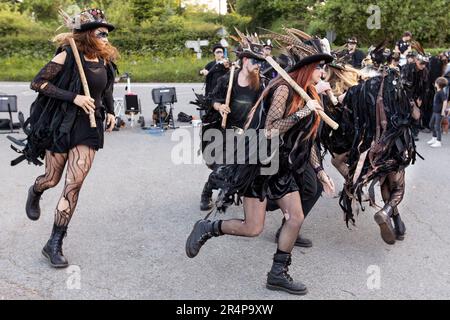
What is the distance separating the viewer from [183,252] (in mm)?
4684

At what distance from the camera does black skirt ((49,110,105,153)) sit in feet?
14.1

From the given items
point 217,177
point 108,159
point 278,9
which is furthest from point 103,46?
point 278,9

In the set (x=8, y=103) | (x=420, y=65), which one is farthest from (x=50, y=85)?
(x=420, y=65)

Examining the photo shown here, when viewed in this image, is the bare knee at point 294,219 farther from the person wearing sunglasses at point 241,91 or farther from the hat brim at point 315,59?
the person wearing sunglasses at point 241,91

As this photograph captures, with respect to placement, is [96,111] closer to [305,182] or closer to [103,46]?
[103,46]

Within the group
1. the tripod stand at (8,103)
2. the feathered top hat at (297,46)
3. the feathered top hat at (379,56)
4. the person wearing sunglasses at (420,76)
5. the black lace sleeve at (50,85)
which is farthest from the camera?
the tripod stand at (8,103)

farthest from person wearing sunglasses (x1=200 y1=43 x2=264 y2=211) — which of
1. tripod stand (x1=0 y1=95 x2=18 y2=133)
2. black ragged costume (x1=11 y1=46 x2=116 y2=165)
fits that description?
tripod stand (x1=0 y1=95 x2=18 y2=133)

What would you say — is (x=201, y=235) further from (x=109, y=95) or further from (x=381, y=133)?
(x=381, y=133)

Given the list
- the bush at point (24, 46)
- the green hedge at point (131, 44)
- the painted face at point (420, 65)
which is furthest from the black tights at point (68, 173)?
the bush at point (24, 46)

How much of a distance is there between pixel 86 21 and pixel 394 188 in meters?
2.90

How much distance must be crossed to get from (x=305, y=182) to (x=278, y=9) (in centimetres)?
3492

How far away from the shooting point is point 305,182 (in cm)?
446

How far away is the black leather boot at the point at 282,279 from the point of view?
3.88 meters

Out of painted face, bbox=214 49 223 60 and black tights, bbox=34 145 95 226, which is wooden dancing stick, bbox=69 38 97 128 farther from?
painted face, bbox=214 49 223 60
